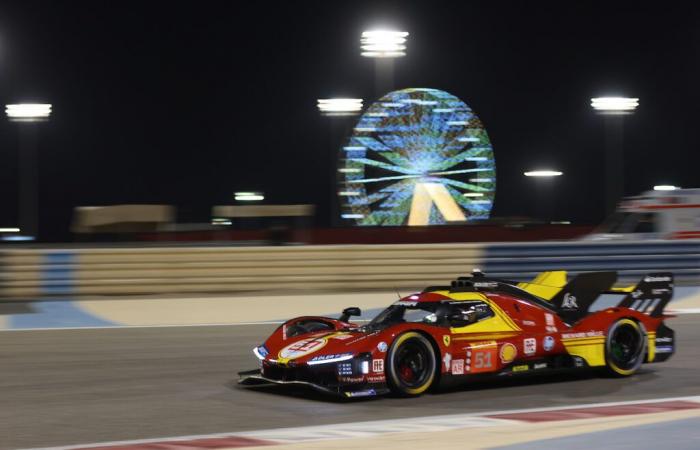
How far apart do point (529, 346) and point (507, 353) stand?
26 centimetres

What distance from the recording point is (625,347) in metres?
9.23

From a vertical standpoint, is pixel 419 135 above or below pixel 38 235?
above

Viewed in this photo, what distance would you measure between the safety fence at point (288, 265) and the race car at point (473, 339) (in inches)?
299

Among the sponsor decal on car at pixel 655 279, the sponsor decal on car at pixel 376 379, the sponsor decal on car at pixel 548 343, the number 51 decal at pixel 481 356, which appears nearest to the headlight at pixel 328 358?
the sponsor decal on car at pixel 376 379

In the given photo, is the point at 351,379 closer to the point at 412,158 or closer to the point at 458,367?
the point at 458,367

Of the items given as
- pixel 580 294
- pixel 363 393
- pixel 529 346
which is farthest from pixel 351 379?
pixel 580 294

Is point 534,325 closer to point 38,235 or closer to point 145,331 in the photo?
point 145,331

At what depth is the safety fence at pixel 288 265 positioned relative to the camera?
15992 millimetres

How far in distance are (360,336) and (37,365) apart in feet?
12.3

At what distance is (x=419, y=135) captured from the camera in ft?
123

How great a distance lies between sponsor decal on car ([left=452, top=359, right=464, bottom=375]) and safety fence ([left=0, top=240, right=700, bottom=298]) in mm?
8813

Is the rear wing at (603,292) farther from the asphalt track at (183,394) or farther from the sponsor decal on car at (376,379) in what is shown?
the sponsor decal on car at (376,379)

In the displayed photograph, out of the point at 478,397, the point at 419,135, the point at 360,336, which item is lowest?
the point at 478,397

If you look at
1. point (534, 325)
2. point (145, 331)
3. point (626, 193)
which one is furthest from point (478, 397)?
point (626, 193)
